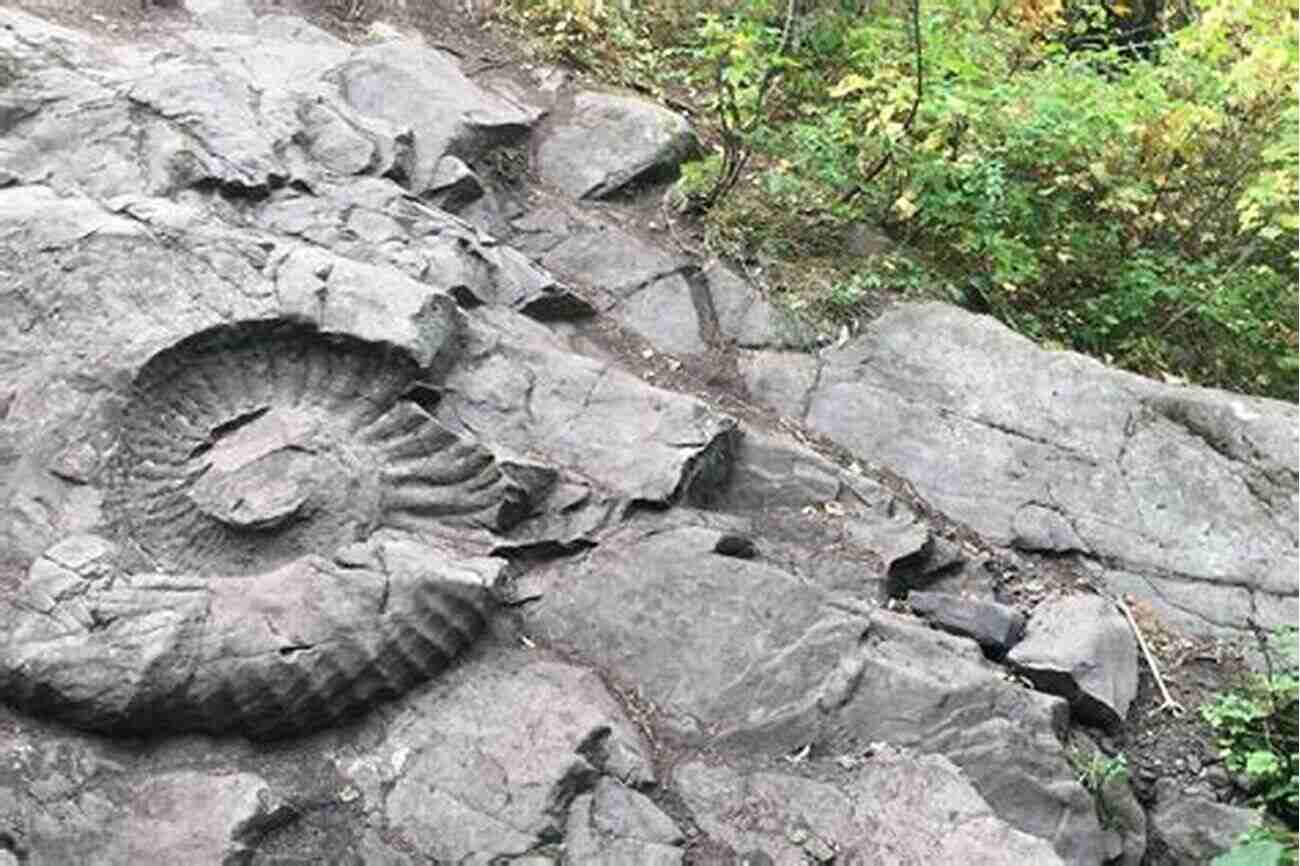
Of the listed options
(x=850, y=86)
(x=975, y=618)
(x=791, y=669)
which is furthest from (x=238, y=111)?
(x=975, y=618)

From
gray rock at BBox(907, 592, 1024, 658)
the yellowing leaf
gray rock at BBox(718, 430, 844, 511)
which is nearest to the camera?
gray rock at BBox(907, 592, 1024, 658)

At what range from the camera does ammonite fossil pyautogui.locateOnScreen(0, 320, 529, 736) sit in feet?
13.0

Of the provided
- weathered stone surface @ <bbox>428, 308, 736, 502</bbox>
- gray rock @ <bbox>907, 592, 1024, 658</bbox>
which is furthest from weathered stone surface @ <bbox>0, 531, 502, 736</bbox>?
gray rock @ <bbox>907, 592, 1024, 658</bbox>

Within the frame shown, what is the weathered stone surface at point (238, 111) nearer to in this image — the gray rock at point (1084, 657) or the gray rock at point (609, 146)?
the gray rock at point (609, 146)

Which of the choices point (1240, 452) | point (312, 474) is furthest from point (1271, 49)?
point (312, 474)

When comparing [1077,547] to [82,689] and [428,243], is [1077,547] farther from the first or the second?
[82,689]

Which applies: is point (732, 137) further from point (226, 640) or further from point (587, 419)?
point (226, 640)

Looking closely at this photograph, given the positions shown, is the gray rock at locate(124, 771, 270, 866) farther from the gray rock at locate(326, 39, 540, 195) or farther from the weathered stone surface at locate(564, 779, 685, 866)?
the gray rock at locate(326, 39, 540, 195)

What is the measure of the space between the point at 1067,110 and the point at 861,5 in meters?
1.77

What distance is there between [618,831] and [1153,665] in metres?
2.44

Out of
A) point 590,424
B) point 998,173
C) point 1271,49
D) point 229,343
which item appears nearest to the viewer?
point 229,343

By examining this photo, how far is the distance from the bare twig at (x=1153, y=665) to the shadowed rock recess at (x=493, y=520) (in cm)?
16

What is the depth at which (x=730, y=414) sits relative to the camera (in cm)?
584

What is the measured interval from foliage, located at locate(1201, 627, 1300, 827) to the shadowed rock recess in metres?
0.32
